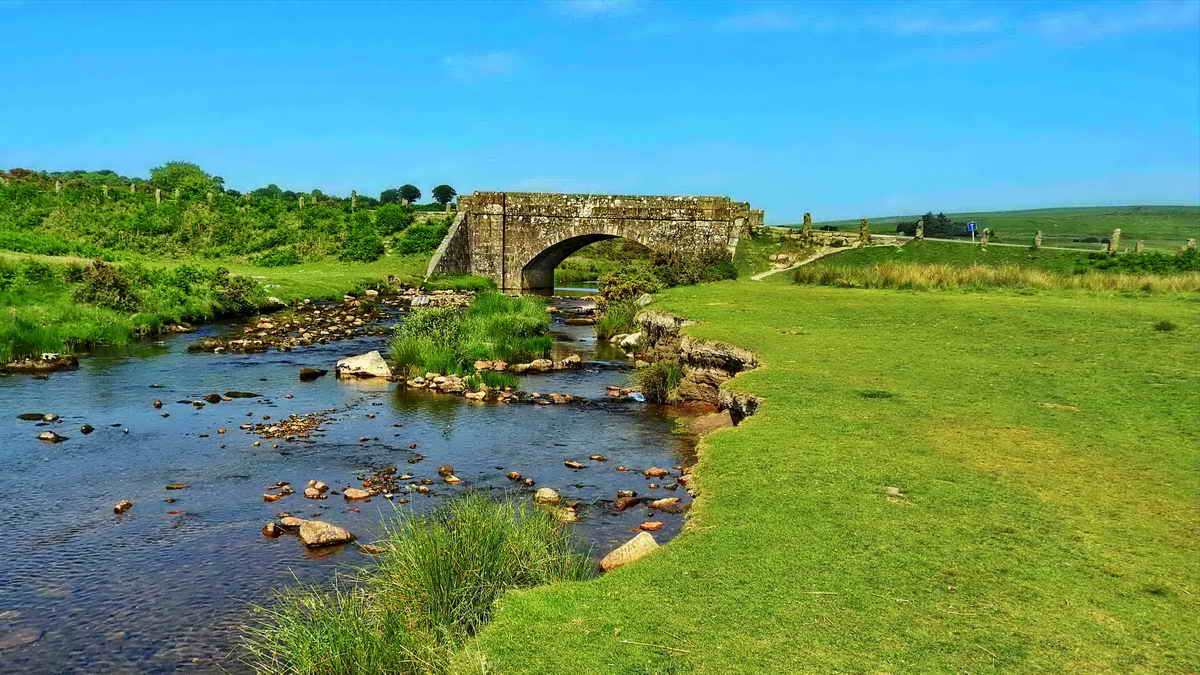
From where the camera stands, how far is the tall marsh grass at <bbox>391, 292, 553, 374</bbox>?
23.5 meters

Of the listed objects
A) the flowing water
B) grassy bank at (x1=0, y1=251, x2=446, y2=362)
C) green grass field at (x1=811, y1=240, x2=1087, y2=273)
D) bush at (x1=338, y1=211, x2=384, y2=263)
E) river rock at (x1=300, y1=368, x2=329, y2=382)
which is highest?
bush at (x1=338, y1=211, x2=384, y2=263)

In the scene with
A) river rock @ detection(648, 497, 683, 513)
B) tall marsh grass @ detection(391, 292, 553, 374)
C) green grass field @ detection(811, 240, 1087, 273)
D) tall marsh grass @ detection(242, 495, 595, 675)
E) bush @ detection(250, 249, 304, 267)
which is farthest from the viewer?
bush @ detection(250, 249, 304, 267)

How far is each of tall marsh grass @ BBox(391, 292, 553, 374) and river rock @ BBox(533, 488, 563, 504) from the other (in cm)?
1077

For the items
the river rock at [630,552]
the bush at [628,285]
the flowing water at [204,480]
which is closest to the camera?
the flowing water at [204,480]

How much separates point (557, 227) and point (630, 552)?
45.8 metres

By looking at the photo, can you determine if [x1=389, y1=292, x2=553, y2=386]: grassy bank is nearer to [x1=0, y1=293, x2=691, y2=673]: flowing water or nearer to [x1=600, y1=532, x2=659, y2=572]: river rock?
[x1=0, y1=293, x2=691, y2=673]: flowing water

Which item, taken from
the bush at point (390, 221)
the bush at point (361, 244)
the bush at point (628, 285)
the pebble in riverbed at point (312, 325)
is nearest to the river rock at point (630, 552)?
the pebble in riverbed at point (312, 325)

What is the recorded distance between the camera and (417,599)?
8258mm

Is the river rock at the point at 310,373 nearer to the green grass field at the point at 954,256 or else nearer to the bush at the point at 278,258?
the green grass field at the point at 954,256

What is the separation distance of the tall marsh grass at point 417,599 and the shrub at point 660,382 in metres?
Result: 10.4

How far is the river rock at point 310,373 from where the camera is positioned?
2300 centimetres

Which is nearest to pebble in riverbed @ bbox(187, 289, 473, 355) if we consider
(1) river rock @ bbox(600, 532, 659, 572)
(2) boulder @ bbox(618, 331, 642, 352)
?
(2) boulder @ bbox(618, 331, 642, 352)

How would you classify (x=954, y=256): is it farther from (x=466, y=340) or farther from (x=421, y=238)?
(x=466, y=340)

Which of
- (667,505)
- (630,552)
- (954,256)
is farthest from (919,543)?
(954,256)
